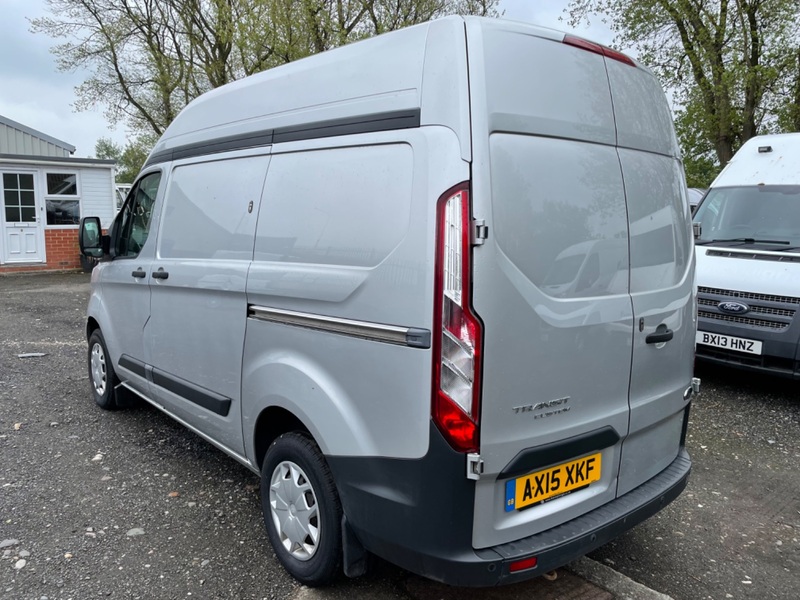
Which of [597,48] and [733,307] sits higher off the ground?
[597,48]

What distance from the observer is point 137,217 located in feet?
14.5

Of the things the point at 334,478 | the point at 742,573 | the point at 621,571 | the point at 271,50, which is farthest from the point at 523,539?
the point at 271,50

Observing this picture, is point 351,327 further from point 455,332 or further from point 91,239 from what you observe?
point 91,239

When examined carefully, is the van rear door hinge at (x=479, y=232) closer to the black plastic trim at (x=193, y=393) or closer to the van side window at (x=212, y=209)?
the van side window at (x=212, y=209)

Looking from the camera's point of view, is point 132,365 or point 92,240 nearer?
point 132,365

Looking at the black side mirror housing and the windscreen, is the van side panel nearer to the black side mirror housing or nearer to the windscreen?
the black side mirror housing

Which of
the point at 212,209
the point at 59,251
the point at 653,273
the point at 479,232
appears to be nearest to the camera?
the point at 479,232

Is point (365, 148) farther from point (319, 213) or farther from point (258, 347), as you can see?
point (258, 347)

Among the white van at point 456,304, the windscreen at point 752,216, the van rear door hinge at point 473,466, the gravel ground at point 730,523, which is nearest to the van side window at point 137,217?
the white van at point 456,304

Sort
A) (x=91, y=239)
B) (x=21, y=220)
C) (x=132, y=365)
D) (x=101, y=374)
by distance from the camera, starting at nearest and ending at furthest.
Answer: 1. (x=132, y=365)
2. (x=91, y=239)
3. (x=101, y=374)
4. (x=21, y=220)

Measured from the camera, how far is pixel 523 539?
2297 mm

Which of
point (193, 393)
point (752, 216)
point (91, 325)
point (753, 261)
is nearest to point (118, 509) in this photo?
point (193, 393)

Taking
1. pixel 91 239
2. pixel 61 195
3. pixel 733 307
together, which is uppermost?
pixel 61 195

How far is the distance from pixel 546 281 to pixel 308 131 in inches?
50.3
